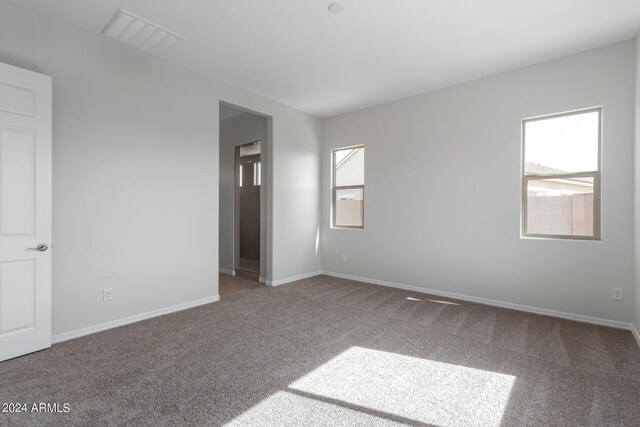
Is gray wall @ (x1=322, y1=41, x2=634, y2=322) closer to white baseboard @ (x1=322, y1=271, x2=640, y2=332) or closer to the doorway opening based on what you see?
white baseboard @ (x1=322, y1=271, x2=640, y2=332)

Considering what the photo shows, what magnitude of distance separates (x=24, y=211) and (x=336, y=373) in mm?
2723

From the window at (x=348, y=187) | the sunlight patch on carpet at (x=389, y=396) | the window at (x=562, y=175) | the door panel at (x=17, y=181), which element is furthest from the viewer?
the window at (x=348, y=187)

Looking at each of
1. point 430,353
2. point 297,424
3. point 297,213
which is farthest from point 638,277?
point 297,213

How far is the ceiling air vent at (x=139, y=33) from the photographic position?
271 centimetres

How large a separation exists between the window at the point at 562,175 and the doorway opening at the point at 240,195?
391 centimetres

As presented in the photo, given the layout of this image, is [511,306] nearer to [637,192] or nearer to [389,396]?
[637,192]

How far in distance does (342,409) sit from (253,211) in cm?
428

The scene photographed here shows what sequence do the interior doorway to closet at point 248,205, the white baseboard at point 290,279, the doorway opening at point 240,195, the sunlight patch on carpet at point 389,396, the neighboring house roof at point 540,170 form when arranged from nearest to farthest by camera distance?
the sunlight patch on carpet at point 389,396 < the neighboring house roof at point 540,170 < the white baseboard at point 290,279 < the doorway opening at point 240,195 < the interior doorway to closet at point 248,205

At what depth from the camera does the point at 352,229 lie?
5.25m

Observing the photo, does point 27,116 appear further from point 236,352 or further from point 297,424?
point 297,424

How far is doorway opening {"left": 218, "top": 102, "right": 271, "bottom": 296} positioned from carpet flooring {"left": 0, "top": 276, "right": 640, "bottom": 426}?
7.26 feet

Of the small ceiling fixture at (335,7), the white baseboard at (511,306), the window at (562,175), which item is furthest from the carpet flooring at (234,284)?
the window at (562,175)

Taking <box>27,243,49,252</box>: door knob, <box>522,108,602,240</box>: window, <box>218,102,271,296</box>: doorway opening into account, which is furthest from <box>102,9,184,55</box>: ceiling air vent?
<box>522,108,602,240</box>: window

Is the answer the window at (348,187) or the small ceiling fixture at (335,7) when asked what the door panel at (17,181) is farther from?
the window at (348,187)
